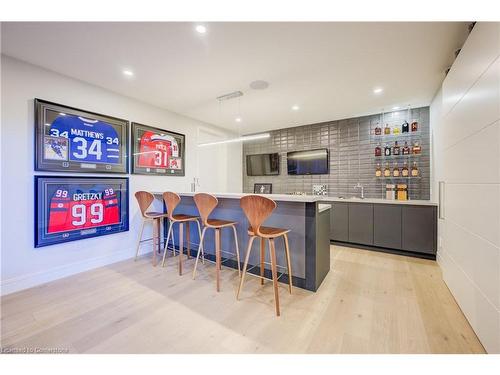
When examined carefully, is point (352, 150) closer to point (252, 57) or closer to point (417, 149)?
point (417, 149)

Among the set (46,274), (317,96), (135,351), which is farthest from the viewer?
(317,96)

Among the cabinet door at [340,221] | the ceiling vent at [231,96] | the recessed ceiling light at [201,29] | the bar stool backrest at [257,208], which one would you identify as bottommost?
the cabinet door at [340,221]

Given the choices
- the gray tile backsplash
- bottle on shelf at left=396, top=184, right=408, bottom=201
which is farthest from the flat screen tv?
bottle on shelf at left=396, top=184, right=408, bottom=201

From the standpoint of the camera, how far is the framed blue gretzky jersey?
2.53 meters

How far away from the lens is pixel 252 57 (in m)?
2.29

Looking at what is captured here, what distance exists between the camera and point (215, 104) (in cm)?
371

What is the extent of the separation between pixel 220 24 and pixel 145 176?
8.76 feet

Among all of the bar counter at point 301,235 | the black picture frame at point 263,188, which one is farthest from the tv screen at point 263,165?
the bar counter at point 301,235

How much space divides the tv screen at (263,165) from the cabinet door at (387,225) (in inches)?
97.5

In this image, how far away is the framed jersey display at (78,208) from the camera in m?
2.53

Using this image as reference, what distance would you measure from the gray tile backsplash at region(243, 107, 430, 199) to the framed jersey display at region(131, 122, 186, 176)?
2426 mm

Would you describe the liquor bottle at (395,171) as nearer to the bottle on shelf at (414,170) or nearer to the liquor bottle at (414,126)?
the bottle on shelf at (414,170)
